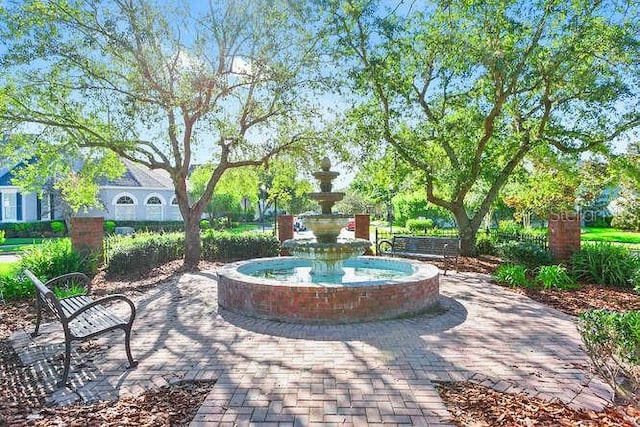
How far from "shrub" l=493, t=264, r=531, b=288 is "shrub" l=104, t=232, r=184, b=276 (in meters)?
10.2

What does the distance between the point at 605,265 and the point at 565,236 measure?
1426 millimetres

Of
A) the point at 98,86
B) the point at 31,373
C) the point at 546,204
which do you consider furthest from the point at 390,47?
the point at 546,204

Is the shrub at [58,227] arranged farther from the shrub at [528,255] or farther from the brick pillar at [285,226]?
the shrub at [528,255]

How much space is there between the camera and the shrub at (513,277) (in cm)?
945

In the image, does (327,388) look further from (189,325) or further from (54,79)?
(54,79)

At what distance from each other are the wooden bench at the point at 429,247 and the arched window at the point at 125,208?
26.5 metres

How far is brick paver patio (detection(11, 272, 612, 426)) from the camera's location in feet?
12.0

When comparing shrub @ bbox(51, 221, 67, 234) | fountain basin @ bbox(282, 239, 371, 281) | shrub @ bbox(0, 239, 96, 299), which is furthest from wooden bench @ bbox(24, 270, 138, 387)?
shrub @ bbox(51, 221, 67, 234)

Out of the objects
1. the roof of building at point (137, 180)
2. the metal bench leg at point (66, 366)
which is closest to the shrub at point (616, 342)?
the metal bench leg at point (66, 366)

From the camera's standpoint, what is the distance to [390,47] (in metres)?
13.0

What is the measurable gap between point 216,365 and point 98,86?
32.4 feet

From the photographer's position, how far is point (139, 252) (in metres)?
12.0

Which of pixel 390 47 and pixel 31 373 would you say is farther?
pixel 390 47

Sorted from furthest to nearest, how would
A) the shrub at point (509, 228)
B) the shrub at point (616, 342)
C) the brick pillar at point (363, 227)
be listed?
the shrub at point (509, 228), the brick pillar at point (363, 227), the shrub at point (616, 342)
